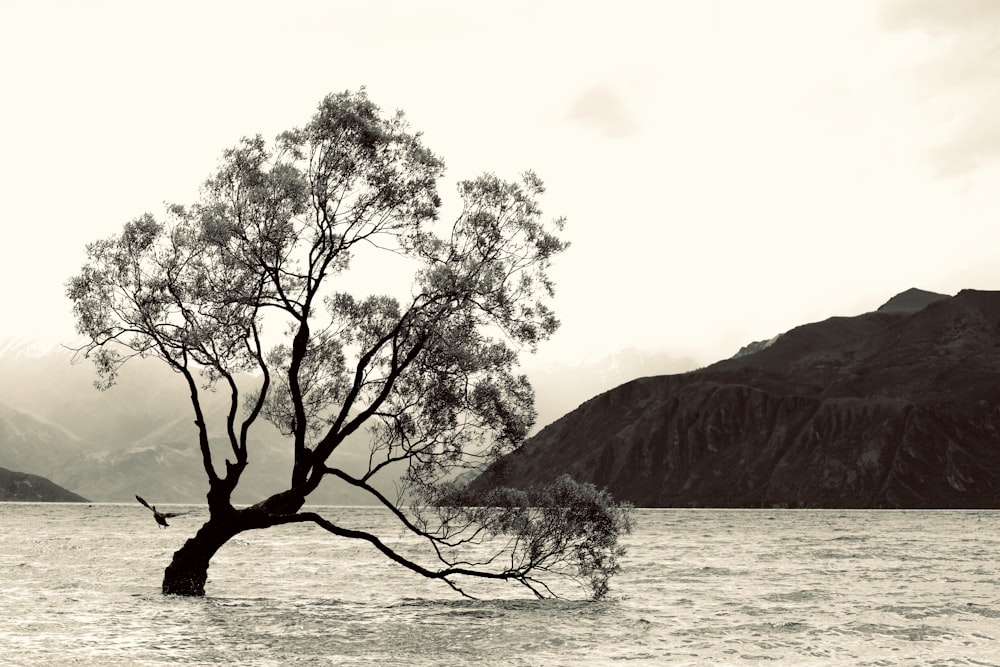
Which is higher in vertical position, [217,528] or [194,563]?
[217,528]

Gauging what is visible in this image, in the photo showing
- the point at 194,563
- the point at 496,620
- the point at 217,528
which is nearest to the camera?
the point at 496,620

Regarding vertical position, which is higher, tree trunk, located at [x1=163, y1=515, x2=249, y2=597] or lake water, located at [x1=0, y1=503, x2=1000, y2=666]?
tree trunk, located at [x1=163, y1=515, x2=249, y2=597]

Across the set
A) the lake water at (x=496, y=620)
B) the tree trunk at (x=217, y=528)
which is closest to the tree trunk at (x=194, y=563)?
the tree trunk at (x=217, y=528)

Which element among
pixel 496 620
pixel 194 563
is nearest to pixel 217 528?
pixel 194 563

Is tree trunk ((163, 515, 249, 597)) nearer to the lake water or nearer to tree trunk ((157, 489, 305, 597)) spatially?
tree trunk ((157, 489, 305, 597))

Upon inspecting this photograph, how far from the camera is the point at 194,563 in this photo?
36969 mm

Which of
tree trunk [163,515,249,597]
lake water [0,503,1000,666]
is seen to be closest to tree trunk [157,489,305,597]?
tree trunk [163,515,249,597]

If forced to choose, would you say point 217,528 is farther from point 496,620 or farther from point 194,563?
point 496,620

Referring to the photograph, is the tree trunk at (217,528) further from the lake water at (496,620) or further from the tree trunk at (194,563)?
the lake water at (496,620)

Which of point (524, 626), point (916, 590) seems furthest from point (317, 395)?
point (916, 590)

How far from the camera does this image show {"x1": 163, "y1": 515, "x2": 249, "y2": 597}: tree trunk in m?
36.1

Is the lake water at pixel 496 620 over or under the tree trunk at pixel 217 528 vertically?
under

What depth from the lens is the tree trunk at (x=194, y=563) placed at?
3606cm

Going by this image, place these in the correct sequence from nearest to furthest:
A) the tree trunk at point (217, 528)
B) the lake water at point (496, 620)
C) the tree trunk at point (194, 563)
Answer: the lake water at point (496, 620) < the tree trunk at point (217, 528) < the tree trunk at point (194, 563)
